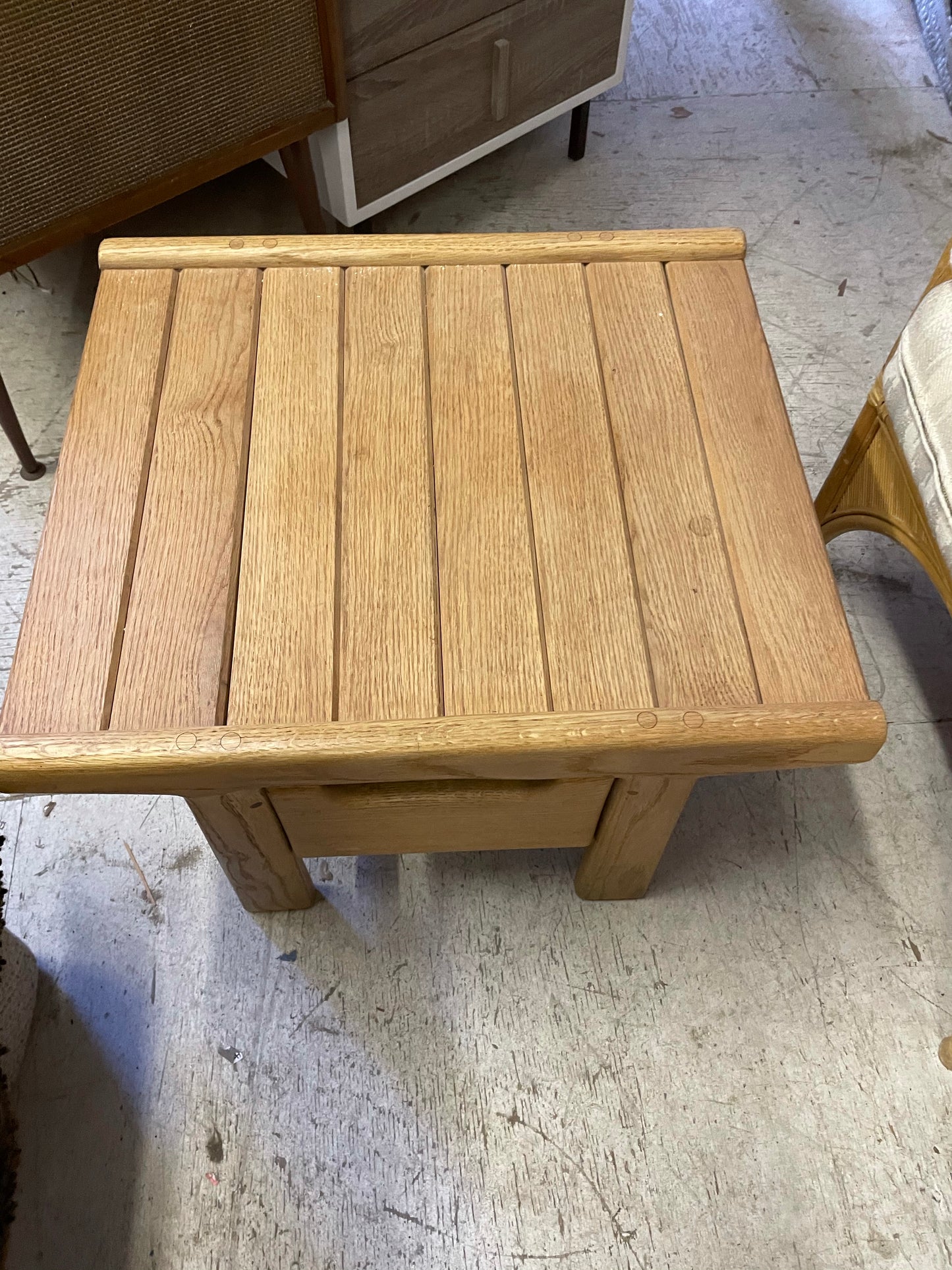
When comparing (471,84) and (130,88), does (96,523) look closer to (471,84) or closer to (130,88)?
(130,88)

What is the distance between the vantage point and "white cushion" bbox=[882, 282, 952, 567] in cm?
96

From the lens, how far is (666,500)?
35.4 inches

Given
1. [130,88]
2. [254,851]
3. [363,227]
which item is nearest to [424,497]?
[254,851]

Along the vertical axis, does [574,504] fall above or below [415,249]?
below

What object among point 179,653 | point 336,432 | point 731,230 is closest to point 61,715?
point 179,653

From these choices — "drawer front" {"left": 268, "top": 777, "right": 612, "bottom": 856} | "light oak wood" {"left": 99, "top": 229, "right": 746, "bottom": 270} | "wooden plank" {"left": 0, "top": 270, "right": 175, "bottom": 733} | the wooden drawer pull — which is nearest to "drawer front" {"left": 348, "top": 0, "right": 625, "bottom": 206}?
the wooden drawer pull

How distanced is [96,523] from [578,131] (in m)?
1.38

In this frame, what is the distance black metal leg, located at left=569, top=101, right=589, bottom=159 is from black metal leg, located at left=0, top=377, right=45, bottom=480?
1.13m

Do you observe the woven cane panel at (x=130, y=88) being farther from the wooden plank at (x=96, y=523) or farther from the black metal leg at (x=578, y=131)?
the black metal leg at (x=578, y=131)

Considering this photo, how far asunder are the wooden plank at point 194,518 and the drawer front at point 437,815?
15 cm

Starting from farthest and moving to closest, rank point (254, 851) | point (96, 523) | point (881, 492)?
point (881, 492) → point (254, 851) → point (96, 523)

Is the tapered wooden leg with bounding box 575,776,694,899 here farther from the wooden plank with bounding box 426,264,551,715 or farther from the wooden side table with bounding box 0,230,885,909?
the wooden plank with bounding box 426,264,551,715

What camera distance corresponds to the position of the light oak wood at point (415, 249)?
3.39 feet

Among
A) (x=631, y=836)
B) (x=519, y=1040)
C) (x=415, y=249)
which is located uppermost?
(x=415, y=249)
